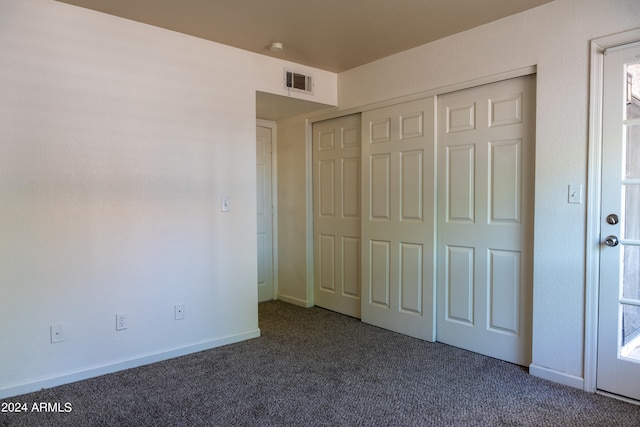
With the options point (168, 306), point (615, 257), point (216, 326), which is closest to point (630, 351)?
point (615, 257)

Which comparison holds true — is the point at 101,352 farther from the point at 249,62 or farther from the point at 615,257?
the point at 615,257

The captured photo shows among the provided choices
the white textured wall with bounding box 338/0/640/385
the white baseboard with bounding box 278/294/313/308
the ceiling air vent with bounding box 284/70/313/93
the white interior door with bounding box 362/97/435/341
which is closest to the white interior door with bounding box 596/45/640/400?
the white textured wall with bounding box 338/0/640/385

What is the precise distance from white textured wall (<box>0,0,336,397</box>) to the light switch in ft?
7.50

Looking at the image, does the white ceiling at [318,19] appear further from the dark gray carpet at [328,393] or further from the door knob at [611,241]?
the dark gray carpet at [328,393]

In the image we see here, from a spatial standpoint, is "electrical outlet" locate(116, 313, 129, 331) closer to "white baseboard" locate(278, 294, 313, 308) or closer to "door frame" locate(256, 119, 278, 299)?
"white baseboard" locate(278, 294, 313, 308)

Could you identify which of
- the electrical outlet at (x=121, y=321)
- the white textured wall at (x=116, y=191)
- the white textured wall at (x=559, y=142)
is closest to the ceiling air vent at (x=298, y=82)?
the white textured wall at (x=116, y=191)

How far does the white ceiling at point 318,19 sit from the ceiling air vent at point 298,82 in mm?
307

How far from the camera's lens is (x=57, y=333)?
2.57 metres

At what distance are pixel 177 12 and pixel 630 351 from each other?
3.42m

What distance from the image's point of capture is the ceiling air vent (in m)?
3.64

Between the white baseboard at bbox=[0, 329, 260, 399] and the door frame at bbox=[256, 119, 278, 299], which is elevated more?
the door frame at bbox=[256, 119, 278, 299]

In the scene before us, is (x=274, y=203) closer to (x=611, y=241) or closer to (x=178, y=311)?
(x=178, y=311)

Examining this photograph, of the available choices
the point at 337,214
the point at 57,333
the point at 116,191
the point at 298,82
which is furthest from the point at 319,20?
the point at 57,333

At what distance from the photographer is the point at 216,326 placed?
3.27 meters
